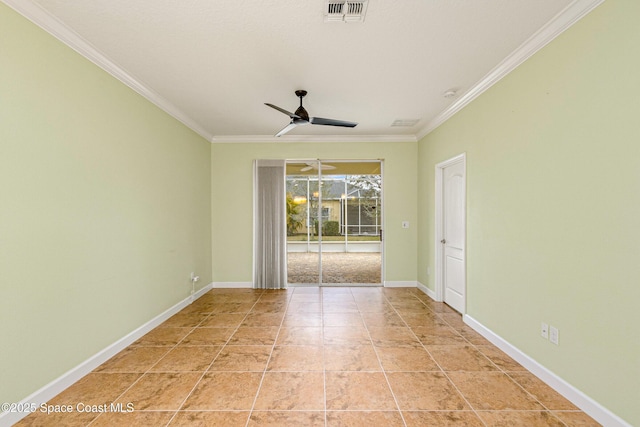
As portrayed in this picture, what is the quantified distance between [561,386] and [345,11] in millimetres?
3142

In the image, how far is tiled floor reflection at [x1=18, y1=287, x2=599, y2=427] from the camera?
1.82 m

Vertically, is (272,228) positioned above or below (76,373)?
above

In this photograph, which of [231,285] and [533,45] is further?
[231,285]

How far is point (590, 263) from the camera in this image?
5.94ft

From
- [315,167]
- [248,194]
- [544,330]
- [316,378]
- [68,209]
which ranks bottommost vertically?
[316,378]

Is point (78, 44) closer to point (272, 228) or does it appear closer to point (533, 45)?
point (272, 228)

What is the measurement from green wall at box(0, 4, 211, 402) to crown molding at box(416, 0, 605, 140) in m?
3.70

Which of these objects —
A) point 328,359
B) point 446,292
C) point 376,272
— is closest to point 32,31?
point 328,359

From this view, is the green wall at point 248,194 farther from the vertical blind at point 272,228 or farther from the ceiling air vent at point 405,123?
the ceiling air vent at point 405,123

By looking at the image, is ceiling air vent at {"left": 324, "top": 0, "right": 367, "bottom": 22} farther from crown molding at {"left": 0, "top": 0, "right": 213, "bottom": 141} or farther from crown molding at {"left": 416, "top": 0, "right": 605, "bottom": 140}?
crown molding at {"left": 0, "top": 0, "right": 213, "bottom": 141}

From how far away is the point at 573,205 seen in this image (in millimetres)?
1926

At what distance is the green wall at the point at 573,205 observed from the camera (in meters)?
1.60

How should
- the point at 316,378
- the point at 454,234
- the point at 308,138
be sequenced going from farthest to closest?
the point at 308,138, the point at 454,234, the point at 316,378

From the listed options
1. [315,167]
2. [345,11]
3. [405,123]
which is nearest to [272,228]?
[315,167]
